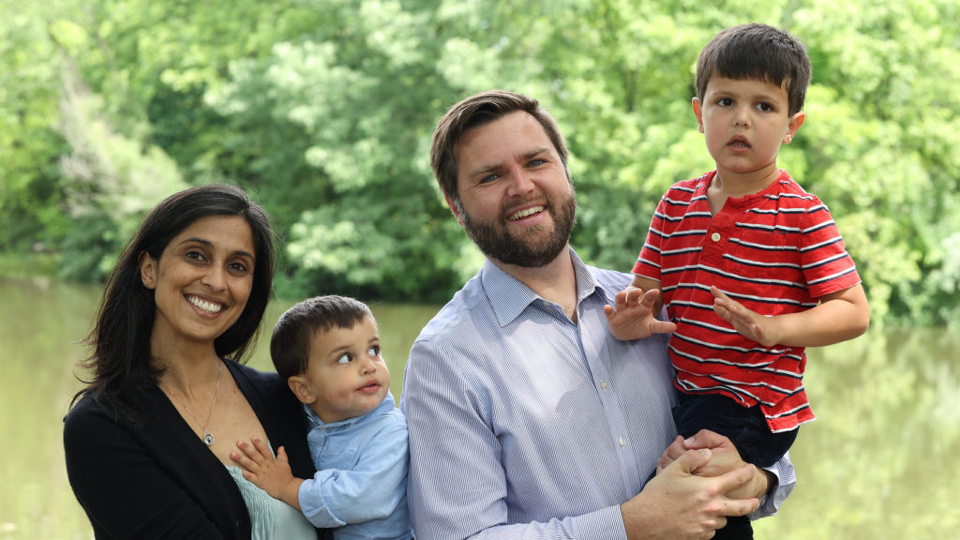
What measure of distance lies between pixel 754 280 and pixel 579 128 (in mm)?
15015

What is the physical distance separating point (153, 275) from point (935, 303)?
18.1 m

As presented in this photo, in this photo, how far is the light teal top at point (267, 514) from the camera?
2352 mm

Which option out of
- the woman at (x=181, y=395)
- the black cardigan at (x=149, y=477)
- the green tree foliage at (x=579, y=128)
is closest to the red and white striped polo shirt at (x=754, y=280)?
the woman at (x=181, y=395)

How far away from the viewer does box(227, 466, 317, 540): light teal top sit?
2352 mm

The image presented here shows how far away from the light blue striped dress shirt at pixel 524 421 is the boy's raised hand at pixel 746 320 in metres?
0.36

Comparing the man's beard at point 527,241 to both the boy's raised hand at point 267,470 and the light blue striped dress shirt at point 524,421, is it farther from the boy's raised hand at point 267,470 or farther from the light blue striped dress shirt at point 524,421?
the boy's raised hand at point 267,470

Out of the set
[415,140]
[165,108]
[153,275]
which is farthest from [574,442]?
[165,108]

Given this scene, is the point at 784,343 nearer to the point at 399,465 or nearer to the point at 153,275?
the point at 399,465

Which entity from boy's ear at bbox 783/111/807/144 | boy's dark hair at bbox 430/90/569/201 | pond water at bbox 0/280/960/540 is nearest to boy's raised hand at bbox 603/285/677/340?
boy's dark hair at bbox 430/90/569/201

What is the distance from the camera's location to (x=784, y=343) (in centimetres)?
229

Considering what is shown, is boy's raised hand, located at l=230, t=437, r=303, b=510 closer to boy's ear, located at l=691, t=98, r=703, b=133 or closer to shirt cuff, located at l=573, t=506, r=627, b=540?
shirt cuff, located at l=573, t=506, r=627, b=540

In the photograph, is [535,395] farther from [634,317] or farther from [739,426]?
[739,426]

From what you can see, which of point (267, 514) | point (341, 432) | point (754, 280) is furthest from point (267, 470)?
point (754, 280)

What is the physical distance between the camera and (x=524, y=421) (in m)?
2.32
